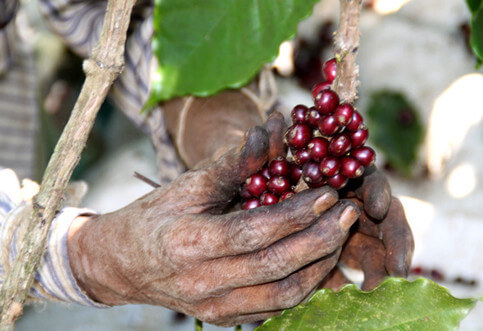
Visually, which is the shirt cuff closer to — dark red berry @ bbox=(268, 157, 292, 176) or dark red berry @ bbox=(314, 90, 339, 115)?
dark red berry @ bbox=(268, 157, 292, 176)

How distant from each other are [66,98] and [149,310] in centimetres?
91

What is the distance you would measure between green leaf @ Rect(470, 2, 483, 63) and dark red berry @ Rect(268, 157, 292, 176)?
0.34m

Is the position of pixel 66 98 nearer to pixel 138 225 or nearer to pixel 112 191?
pixel 112 191

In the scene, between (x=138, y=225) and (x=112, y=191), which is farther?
(x=112, y=191)

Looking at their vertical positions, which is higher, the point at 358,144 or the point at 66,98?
the point at 358,144

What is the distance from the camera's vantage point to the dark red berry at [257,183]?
2.56ft

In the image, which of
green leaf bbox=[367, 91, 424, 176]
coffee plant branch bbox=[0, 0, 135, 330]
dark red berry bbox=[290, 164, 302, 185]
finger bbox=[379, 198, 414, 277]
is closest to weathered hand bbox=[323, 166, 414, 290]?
finger bbox=[379, 198, 414, 277]

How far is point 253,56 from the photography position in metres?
0.85

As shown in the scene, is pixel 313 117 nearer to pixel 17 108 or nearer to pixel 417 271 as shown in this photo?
pixel 17 108

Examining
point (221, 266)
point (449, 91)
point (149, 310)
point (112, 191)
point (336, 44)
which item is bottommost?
point (149, 310)

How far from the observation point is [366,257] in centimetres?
90

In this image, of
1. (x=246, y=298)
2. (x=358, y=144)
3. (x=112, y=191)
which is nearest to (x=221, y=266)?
(x=246, y=298)

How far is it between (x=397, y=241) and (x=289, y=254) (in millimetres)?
213

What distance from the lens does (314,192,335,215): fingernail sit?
2.17ft
